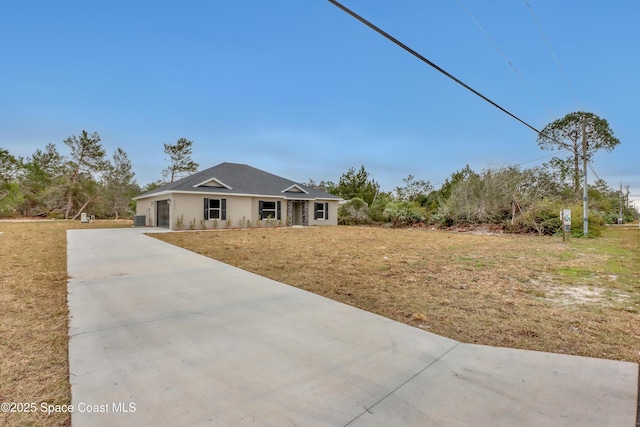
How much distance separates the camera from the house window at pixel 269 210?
21016 millimetres

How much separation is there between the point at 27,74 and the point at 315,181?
31.2 metres

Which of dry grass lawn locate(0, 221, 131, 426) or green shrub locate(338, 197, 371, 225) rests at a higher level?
green shrub locate(338, 197, 371, 225)

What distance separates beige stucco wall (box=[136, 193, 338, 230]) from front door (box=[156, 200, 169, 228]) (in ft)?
0.94

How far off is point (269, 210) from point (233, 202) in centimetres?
Result: 279

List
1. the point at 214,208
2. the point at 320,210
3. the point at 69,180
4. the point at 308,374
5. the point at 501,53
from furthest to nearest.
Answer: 1. the point at 69,180
2. the point at 320,210
3. the point at 214,208
4. the point at 501,53
5. the point at 308,374

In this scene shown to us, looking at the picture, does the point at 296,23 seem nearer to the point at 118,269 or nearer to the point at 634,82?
the point at 118,269

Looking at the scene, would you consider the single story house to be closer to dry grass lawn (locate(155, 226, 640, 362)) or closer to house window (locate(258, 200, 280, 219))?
house window (locate(258, 200, 280, 219))

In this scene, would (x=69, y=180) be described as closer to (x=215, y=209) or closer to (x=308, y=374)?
(x=215, y=209)

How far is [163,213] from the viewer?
19.8m

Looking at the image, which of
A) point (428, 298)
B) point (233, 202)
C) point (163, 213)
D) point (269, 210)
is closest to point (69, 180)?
→ point (163, 213)

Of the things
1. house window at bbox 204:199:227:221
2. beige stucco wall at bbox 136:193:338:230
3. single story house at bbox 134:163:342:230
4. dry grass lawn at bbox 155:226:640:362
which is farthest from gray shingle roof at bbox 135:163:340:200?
dry grass lawn at bbox 155:226:640:362

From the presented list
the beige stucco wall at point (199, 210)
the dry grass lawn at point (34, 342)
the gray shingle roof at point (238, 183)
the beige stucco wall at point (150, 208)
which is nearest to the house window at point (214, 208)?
the beige stucco wall at point (199, 210)

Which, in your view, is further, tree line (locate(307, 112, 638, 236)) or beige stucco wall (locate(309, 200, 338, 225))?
beige stucco wall (locate(309, 200, 338, 225))

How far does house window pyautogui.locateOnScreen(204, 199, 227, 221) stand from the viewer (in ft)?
60.8
